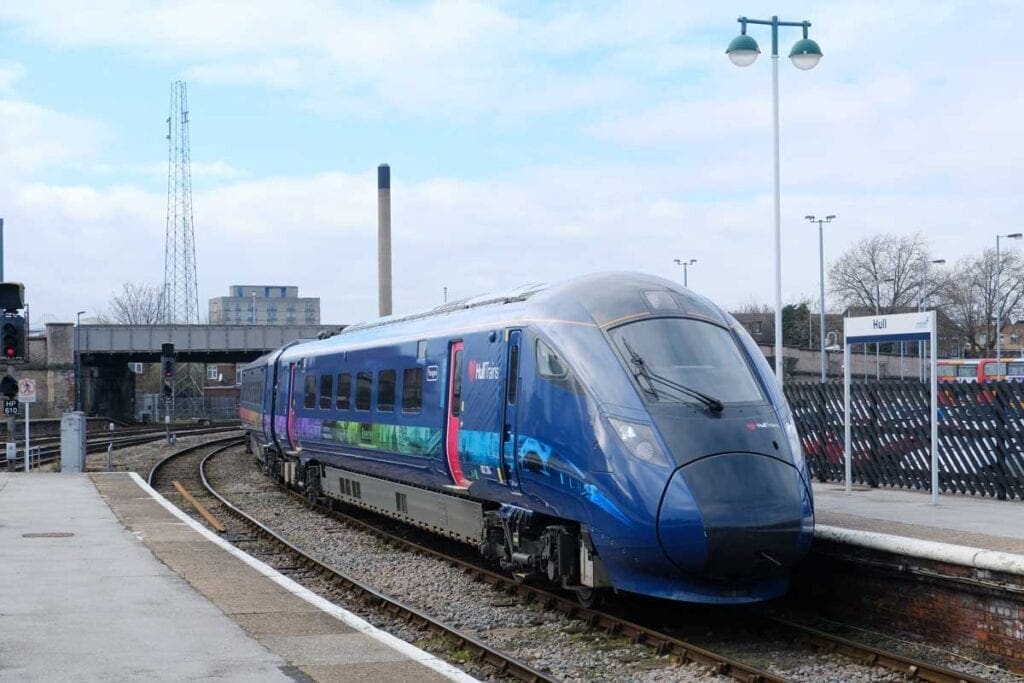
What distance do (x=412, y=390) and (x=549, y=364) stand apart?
4.29 metres

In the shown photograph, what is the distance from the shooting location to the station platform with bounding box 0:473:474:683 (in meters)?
8.98

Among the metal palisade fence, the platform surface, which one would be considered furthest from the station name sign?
the platform surface

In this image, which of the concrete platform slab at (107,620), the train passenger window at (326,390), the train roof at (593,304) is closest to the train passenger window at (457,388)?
the train roof at (593,304)

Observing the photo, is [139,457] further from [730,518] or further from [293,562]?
[730,518]

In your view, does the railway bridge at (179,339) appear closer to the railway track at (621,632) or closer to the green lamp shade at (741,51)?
the green lamp shade at (741,51)

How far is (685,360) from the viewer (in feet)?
36.3

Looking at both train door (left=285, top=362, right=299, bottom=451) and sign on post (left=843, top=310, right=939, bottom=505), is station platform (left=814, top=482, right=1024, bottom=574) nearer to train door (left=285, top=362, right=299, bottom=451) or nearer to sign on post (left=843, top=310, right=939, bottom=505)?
sign on post (left=843, top=310, right=939, bottom=505)

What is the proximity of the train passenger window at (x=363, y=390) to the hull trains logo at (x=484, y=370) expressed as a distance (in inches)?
178

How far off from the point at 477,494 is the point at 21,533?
8.25m

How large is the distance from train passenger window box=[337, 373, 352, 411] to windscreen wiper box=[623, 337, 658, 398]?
889cm

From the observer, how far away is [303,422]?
2269 cm

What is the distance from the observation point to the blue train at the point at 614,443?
33.1ft

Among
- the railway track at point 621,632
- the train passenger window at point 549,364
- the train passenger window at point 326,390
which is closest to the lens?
the railway track at point 621,632

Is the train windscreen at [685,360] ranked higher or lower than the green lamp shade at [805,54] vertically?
lower
